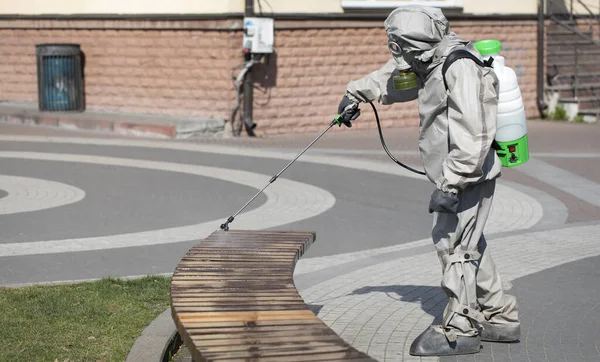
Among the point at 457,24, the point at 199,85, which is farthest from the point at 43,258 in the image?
the point at 457,24

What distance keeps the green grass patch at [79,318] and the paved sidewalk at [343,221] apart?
0.67 meters

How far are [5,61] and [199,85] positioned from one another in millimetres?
4918

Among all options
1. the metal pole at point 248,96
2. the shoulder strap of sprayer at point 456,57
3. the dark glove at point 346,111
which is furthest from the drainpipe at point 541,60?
the shoulder strap of sprayer at point 456,57

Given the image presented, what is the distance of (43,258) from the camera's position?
8219 millimetres

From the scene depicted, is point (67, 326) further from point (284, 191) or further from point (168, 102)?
point (168, 102)

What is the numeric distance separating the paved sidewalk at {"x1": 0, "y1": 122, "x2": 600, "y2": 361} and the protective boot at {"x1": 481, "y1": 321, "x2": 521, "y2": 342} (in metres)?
0.05

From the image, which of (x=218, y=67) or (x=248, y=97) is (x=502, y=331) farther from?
(x=218, y=67)

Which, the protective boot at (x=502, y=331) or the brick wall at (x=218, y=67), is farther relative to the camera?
the brick wall at (x=218, y=67)

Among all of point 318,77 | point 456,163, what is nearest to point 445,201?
point 456,163

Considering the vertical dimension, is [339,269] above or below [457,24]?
below

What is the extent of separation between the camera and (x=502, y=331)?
5.91 metres

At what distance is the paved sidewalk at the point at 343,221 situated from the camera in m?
6.62

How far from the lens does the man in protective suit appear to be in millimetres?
5383

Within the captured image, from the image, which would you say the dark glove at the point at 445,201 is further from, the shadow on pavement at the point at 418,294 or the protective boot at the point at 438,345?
the shadow on pavement at the point at 418,294
